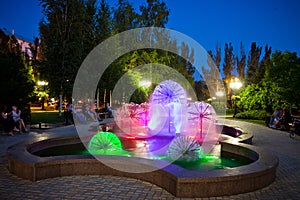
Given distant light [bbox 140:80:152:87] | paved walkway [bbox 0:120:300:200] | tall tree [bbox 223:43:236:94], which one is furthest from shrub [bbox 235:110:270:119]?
tall tree [bbox 223:43:236:94]

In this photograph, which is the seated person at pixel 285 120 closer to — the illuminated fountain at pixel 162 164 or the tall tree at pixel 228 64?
the illuminated fountain at pixel 162 164

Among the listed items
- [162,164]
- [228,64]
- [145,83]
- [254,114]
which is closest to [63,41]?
[145,83]

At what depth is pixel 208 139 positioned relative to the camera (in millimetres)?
11469

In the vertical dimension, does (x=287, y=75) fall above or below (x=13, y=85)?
above

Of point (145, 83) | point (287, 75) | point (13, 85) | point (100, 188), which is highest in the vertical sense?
point (145, 83)

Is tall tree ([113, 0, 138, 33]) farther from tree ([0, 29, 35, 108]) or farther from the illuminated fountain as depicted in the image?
the illuminated fountain

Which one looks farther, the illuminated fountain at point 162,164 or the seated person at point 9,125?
the seated person at point 9,125

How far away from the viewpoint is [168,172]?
5.40 metres

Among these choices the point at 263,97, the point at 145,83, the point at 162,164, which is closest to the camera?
the point at 162,164

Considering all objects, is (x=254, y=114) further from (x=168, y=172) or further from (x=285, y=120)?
(x=168, y=172)

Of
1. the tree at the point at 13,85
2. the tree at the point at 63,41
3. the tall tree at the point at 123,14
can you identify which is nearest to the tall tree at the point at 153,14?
the tall tree at the point at 123,14

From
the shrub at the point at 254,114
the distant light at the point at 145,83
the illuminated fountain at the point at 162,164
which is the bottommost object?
the illuminated fountain at the point at 162,164

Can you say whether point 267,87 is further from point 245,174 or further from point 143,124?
point 245,174

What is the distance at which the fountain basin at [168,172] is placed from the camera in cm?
514
